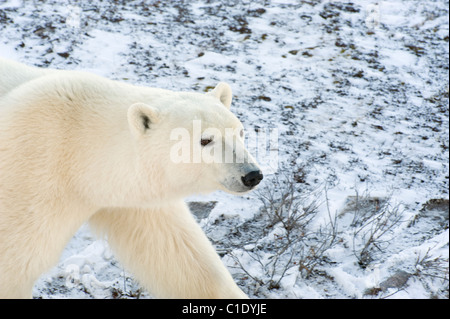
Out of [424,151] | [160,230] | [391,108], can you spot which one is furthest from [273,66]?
[160,230]

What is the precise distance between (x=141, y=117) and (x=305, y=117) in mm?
3136

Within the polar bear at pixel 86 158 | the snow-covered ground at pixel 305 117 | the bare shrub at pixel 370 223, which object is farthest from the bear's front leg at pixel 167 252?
the bare shrub at pixel 370 223

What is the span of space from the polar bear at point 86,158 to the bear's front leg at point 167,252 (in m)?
0.26

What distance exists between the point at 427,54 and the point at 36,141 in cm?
560

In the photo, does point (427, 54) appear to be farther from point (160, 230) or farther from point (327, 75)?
point (160, 230)

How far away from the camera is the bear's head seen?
7.13 feet

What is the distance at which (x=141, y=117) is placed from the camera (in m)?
2.19

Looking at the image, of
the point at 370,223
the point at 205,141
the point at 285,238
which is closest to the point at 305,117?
the point at 370,223

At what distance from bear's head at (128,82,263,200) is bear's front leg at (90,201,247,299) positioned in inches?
16.8

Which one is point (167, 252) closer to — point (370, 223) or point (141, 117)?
point (141, 117)

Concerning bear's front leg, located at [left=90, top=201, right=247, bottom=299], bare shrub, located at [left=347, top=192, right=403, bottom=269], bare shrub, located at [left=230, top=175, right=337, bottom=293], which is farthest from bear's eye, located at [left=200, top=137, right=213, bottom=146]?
bare shrub, located at [left=347, top=192, right=403, bottom=269]

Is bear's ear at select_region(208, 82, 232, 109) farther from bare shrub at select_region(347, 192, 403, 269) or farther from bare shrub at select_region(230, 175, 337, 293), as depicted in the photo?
bare shrub at select_region(347, 192, 403, 269)

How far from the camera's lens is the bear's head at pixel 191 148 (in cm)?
217

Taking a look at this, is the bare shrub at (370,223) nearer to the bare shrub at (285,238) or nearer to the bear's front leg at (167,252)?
the bare shrub at (285,238)
